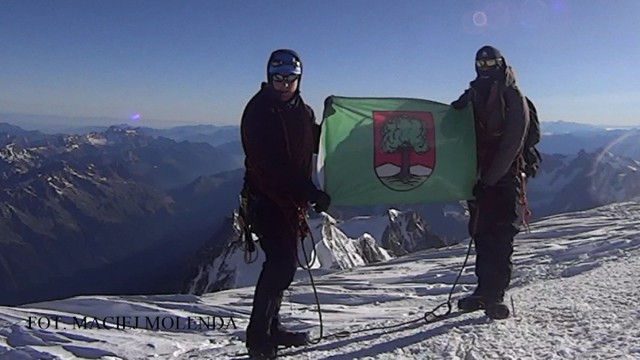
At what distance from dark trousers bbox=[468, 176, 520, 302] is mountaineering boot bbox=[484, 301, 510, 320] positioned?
7cm

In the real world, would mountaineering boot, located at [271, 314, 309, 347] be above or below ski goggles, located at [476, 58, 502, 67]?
below

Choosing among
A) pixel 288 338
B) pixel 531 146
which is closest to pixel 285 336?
pixel 288 338

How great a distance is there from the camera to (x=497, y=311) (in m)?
4.86

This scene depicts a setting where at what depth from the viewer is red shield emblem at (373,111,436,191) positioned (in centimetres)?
530

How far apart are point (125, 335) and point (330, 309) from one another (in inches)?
121

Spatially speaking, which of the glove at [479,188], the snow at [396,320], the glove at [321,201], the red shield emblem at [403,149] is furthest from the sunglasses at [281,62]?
the snow at [396,320]

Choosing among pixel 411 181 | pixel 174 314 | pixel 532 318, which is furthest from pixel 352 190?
pixel 174 314

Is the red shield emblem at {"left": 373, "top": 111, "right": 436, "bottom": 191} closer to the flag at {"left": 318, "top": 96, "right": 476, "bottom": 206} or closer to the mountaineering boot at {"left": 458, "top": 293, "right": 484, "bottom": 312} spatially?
the flag at {"left": 318, "top": 96, "right": 476, "bottom": 206}

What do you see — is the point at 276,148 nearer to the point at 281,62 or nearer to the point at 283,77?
the point at 283,77

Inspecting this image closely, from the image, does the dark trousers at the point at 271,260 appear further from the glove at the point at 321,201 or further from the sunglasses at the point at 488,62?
the sunglasses at the point at 488,62

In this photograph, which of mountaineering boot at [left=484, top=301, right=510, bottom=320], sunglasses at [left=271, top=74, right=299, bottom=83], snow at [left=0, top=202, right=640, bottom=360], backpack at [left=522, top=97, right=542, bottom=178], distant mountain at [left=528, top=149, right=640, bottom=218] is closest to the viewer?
snow at [left=0, top=202, right=640, bottom=360]

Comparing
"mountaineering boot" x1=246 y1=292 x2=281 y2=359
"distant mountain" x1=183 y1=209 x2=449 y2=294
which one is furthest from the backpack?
"distant mountain" x1=183 y1=209 x2=449 y2=294

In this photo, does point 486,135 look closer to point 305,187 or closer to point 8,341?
point 305,187

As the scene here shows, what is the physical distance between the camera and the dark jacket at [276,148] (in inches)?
166
